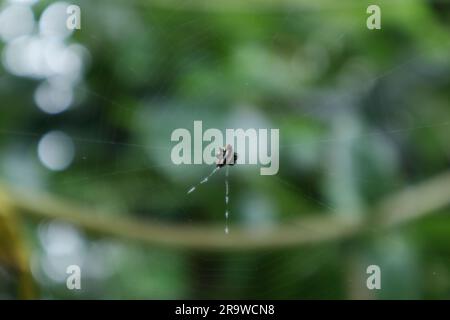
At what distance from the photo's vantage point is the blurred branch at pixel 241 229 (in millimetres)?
799

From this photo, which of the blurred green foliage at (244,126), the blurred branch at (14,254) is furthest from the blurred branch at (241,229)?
the blurred branch at (14,254)

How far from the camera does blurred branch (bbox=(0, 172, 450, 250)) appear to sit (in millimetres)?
799

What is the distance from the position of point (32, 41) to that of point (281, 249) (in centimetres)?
36

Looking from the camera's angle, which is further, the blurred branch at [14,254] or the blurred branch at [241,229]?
the blurred branch at [241,229]

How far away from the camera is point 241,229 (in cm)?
85

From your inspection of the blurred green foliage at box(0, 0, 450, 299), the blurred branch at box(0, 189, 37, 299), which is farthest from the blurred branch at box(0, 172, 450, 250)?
the blurred branch at box(0, 189, 37, 299)

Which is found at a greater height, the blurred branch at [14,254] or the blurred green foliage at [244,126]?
the blurred green foliage at [244,126]

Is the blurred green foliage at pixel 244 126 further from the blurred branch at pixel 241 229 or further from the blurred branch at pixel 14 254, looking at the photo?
the blurred branch at pixel 14 254

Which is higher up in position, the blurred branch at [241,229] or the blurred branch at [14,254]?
the blurred branch at [241,229]

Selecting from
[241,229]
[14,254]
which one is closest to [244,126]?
[241,229]

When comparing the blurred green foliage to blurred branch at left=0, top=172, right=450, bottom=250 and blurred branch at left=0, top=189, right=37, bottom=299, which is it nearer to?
blurred branch at left=0, top=172, right=450, bottom=250

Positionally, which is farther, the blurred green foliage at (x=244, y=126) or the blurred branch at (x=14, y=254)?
the blurred green foliage at (x=244, y=126)

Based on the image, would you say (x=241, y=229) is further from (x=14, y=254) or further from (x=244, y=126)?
(x=14, y=254)

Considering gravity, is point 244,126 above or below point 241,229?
above
